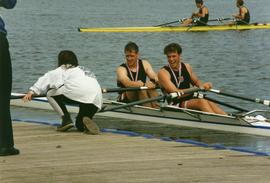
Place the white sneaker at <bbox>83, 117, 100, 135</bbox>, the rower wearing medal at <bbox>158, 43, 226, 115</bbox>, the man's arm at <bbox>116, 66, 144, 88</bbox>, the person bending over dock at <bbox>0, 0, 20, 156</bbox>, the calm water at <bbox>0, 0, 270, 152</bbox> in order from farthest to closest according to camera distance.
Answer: the calm water at <bbox>0, 0, 270, 152</bbox>, the man's arm at <bbox>116, 66, 144, 88</bbox>, the rower wearing medal at <bbox>158, 43, 226, 115</bbox>, the white sneaker at <bbox>83, 117, 100, 135</bbox>, the person bending over dock at <bbox>0, 0, 20, 156</bbox>

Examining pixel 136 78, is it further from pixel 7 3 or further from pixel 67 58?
pixel 7 3

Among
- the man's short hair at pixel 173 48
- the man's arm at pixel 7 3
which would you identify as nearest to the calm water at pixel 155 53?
the man's short hair at pixel 173 48

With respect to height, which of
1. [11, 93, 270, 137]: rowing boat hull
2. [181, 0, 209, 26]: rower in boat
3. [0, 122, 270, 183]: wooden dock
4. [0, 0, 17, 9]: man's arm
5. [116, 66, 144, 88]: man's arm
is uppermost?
[0, 0, 17, 9]: man's arm

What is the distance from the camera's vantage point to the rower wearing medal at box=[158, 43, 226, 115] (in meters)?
12.6

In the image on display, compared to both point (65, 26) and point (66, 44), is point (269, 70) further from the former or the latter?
point (65, 26)

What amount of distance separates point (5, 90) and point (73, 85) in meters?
3.07

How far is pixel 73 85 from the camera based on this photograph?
1100 cm

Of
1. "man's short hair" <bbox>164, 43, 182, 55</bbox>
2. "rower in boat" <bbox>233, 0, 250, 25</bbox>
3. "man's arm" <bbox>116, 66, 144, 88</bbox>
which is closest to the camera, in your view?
"man's short hair" <bbox>164, 43, 182, 55</bbox>

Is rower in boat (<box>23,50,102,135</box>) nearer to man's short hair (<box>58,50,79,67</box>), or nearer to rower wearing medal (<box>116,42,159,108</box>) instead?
man's short hair (<box>58,50,79,67</box>)

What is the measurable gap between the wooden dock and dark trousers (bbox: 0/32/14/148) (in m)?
0.27

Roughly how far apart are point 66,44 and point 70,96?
121 ft

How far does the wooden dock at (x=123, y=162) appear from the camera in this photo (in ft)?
24.9

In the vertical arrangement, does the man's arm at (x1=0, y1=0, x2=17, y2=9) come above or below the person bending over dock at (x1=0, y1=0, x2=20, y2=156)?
above

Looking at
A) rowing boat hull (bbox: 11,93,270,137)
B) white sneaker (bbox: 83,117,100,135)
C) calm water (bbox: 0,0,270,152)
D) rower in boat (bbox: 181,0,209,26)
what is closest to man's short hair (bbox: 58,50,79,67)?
white sneaker (bbox: 83,117,100,135)
